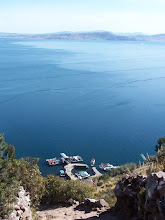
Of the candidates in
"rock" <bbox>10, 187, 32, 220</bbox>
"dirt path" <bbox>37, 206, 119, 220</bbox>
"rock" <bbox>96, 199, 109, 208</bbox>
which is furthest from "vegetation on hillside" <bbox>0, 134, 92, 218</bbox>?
"rock" <bbox>96, 199, 109, 208</bbox>

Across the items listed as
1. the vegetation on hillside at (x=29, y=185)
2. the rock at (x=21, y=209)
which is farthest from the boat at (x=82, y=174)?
the rock at (x=21, y=209)

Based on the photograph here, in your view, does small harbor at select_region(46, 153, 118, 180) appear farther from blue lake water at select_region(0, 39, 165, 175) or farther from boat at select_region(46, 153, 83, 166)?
blue lake water at select_region(0, 39, 165, 175)

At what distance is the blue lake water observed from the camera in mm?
34281

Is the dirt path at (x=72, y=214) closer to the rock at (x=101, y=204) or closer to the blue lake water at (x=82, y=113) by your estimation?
the rock at (x=101, y=204)

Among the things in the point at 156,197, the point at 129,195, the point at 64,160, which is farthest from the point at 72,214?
the point at 64,160

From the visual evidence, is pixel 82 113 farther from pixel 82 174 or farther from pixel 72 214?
pixel 72 214

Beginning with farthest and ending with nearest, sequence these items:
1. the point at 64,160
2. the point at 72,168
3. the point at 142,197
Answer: the point at 64,160
the point at 72,168
the point at 142,197

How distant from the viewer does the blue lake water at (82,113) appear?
3428cm

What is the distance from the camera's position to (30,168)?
41.1ft

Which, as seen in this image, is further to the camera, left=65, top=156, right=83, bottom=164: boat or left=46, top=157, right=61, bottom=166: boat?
left=65, top=156, right=83, bottom=164: boat

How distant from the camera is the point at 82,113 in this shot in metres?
44.5

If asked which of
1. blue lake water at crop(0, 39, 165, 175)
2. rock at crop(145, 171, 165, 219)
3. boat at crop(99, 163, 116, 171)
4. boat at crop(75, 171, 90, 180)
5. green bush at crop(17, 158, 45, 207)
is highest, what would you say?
rock at crop(145, 171, 165, 219)

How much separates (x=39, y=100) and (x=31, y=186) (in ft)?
127

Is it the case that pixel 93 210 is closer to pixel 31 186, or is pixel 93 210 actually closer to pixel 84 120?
pixel 31 186
